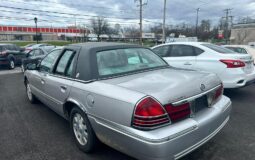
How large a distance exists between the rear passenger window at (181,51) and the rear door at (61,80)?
3723mm

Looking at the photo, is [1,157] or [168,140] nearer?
[168,140]

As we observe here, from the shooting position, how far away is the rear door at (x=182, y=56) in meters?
5.75

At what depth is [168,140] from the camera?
1.96m

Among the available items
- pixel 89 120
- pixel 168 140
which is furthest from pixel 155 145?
pixel 89 120

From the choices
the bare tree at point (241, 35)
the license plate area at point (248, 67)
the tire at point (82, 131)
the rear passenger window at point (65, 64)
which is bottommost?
the tire at point (82, 131)

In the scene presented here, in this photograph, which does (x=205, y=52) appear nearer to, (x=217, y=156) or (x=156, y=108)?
(x=217, y=156)

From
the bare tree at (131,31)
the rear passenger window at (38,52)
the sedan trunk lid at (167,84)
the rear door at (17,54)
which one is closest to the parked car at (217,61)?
the sedan trunk lid at (167,84)

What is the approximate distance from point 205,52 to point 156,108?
13.4ft

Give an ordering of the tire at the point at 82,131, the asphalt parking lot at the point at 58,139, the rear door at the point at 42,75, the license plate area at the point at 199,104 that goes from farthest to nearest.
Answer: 1. the rear door at the point at 42,75
2. the asphalt parking lot at the point at 58,139
3. the tire at the point at 82,131
4. the license plate area at the point at 199,104

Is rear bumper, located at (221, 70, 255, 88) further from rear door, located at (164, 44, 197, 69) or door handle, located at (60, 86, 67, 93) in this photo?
door handle, located at (60, 86, 67, 93)

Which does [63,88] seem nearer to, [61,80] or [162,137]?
[61,80]

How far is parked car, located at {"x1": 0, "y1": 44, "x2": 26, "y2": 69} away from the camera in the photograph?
1280 cm

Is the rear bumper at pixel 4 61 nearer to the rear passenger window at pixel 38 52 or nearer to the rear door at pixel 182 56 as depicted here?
the rear passenger window at pixel 38 52

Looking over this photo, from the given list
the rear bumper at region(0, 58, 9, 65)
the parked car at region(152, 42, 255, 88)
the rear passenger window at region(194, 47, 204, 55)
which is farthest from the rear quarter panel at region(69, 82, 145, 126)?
the rear bumper at region(0, 58, 9, 65)
